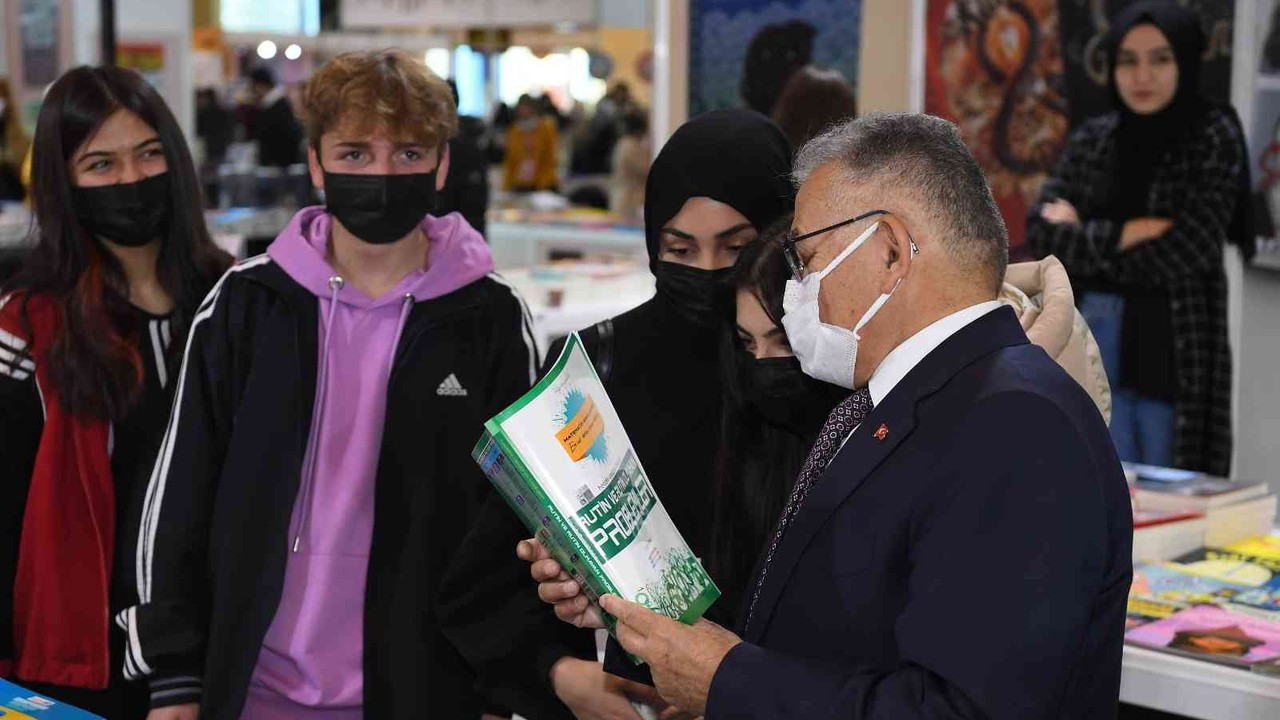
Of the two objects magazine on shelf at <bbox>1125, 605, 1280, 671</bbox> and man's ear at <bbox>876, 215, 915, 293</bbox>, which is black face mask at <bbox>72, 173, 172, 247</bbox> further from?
magazine on shelf at <bbox>1125, 605, 1280, 671</bbox>

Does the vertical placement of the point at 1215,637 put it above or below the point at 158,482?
below

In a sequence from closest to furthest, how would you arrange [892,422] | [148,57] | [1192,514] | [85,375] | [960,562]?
[960,562]
[892,422]
[85,375]
[1192,514]
[148,57]

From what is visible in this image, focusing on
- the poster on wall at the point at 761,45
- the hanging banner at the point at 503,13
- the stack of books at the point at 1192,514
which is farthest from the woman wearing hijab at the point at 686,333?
the hanging banner at the point at 503,13

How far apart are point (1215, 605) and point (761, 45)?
11.9ft

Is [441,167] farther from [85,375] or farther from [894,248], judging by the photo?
[894,248]

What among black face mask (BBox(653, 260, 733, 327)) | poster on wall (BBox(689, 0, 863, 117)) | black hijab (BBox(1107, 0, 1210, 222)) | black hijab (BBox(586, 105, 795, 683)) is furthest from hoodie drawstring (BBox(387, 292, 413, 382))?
poster on wall (BBox(689, 0, 863, 117))

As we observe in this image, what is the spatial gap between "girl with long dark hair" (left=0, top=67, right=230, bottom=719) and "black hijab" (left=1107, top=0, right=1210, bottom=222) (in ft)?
9.38

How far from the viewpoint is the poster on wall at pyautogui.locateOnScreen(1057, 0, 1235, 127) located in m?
4.98

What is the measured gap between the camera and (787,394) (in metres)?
2.00

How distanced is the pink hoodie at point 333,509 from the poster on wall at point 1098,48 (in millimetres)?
3468

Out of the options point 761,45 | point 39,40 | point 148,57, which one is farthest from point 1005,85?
point 148,57

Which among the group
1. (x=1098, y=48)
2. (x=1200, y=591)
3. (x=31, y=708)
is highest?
(x=1098, y=48)

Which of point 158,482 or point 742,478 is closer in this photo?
point 742,478

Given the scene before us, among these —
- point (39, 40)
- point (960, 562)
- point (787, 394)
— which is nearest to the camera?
point (960, 562)
